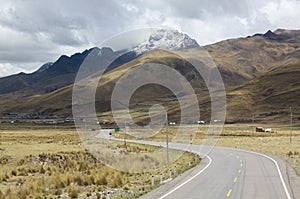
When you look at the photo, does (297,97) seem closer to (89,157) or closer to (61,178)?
(89,157)

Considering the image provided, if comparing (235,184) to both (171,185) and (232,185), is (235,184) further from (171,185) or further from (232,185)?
(171,185)

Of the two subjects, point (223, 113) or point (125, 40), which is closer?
point (125, 40)

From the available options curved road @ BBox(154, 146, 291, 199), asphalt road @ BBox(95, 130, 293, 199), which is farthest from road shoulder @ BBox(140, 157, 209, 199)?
curved road @ BBox(154, 146, 291, 199)

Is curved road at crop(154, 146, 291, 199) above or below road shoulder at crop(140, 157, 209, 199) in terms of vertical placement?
above

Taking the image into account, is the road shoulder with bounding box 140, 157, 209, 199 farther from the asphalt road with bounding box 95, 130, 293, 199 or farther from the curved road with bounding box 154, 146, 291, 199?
the curved road with bounding box 154, 146, 291, 199

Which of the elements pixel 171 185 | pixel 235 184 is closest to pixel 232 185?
pixel 235 184

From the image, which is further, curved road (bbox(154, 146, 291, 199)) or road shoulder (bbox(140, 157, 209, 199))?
curved road (bbox(154, 146, 291, 199))

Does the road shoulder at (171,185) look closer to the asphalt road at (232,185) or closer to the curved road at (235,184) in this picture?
the asphalt road at (232,185)

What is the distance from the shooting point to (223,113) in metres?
181

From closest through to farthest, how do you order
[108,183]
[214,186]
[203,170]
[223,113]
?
[214,186], [108,183], [203,170], [223,113]

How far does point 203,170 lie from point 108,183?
7950 millimetres

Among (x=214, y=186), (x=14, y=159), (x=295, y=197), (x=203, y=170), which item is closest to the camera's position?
(x=295, y=197)

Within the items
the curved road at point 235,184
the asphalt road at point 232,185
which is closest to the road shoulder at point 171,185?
the asphalt road at point 232,185

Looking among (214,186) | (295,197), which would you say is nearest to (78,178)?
(214,186)
